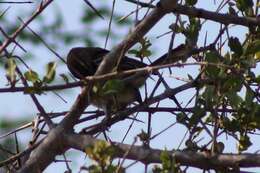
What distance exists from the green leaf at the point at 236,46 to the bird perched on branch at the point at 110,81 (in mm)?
393

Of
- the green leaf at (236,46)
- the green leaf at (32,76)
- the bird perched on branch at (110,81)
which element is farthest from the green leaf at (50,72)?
the green leaf at (236,46)

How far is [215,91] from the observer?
2.60 meters

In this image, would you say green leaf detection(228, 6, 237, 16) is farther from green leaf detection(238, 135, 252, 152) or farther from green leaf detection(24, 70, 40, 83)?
green leaf detection(24, 70, 40, 83)

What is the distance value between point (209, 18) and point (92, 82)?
2.36 feet

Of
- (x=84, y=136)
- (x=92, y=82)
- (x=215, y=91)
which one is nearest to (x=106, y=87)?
(x=92, y=82)

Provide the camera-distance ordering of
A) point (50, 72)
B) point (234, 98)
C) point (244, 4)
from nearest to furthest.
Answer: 1. point (50, 72)
2. point (234, 98)
3. point (244, 4)

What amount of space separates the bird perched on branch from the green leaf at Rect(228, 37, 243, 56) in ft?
1.29

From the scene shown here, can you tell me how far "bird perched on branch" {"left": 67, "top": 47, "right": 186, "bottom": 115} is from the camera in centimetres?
256

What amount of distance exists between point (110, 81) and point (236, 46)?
62cm

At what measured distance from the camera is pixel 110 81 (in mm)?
2512

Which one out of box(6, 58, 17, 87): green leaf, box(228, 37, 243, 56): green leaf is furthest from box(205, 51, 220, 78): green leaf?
box(6, 58, 17, 87): green leaf

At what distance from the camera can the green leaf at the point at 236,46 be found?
2.77 m

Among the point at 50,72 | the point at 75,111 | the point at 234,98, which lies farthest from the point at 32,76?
the point at 234,98

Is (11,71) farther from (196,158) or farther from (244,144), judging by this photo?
(244,144)
